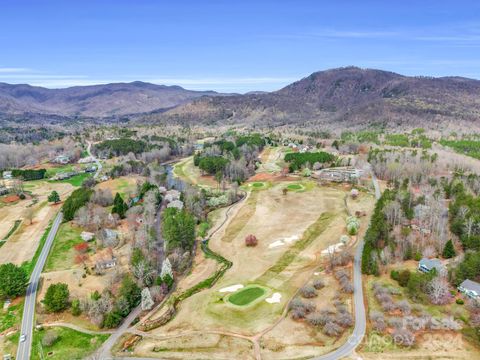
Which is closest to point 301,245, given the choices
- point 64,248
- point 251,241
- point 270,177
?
point 251,241

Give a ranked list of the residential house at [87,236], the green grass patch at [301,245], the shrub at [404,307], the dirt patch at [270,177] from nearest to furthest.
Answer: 1. the shrub at [404,307]
2. the green grass patch at [301,245]
3. the residential house at [87,236]
4. the dirt patch at [270,177]

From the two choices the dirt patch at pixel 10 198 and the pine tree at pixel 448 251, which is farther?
the dirt patch at pixel 10 198

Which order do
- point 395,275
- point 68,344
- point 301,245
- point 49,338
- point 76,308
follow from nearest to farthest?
point 49,338, point 68,344, point 76,308, point 395,275, point 301,245

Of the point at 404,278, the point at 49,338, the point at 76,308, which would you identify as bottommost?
the point at 49,338

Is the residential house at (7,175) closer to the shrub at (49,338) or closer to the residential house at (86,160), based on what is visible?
the residential house at (86,160)

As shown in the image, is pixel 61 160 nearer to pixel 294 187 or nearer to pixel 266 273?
pixel 294 187

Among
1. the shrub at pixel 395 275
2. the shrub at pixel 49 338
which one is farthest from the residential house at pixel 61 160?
the shrub at pixel 395 275

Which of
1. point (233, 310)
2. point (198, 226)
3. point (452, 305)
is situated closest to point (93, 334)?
point (233, 310)
